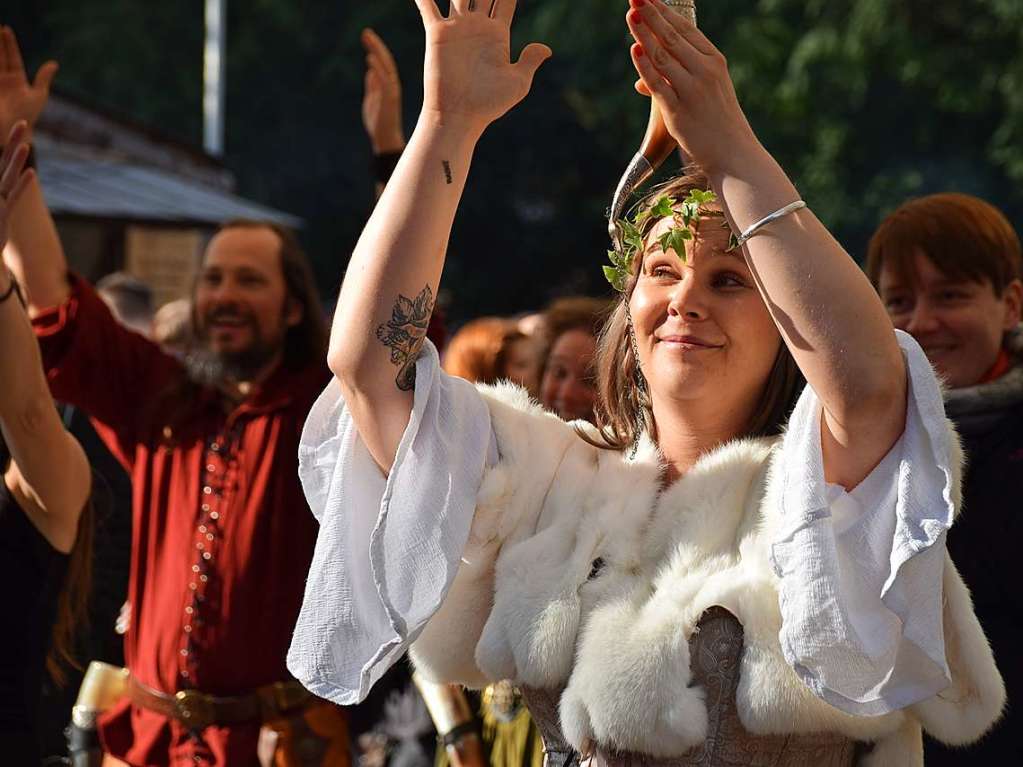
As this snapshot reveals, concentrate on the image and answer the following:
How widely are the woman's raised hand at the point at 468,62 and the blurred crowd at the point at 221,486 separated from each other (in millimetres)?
676

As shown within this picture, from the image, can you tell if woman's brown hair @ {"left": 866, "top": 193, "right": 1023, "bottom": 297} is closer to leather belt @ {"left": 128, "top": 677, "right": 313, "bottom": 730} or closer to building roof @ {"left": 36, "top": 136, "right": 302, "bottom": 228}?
leather belt @ {"left": 128, "top": 677, "right": 313, "bottom": 730}

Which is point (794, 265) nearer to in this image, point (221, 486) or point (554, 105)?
point (221, 486)

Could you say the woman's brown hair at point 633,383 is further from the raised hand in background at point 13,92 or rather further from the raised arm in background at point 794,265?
the raised hand in background at point 13,92

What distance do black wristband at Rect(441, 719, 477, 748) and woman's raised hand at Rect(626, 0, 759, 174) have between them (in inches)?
85.4

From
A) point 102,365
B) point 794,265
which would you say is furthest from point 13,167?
point 794,265

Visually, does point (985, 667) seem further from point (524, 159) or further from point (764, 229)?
point (524, 159)

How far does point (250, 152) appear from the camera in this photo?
25.1 metres

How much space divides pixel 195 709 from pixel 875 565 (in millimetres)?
2084

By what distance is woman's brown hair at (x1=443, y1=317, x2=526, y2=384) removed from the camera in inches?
200

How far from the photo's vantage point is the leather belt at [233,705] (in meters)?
3.70

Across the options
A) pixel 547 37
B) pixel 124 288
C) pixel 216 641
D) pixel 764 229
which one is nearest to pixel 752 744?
pixel 764 229

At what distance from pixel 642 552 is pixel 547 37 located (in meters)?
19.0

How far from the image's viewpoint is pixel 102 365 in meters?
4.04

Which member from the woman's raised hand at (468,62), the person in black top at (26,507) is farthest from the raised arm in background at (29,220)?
the woman's raised hand at (468,62)
